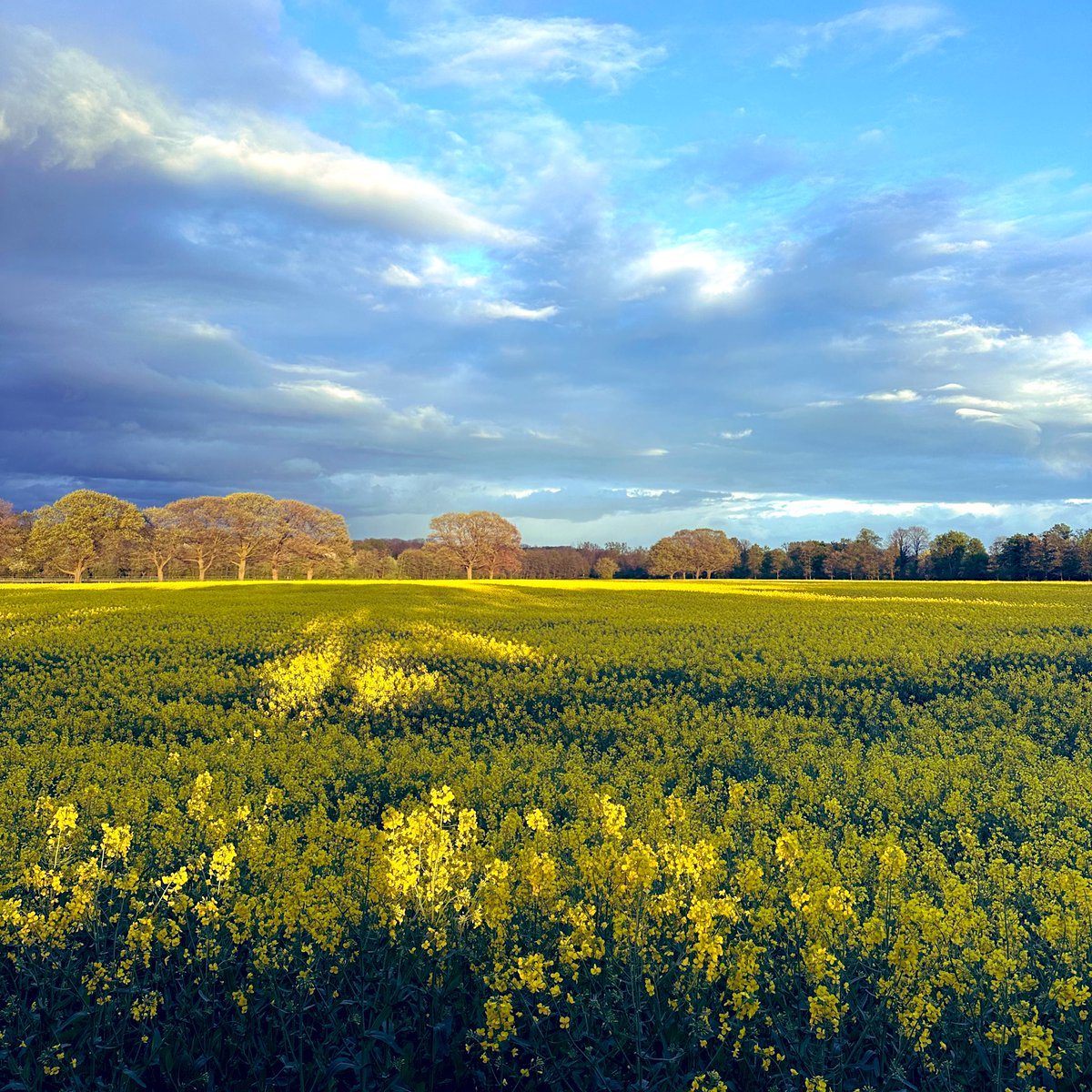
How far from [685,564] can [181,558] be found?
75.7 meters

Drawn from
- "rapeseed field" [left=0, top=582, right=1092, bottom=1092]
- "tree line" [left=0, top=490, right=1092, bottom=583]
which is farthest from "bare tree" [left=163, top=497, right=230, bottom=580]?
"rapeseed field" [left=0, top=582, right=1092, bottom=1092]

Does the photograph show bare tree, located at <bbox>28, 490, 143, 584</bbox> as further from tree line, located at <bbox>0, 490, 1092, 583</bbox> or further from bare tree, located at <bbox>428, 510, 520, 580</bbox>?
bare tree, located at <bbox>428, 510, 520, 580</bbox>

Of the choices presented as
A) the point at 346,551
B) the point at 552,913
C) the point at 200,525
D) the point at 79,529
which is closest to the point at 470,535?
the point at 346,551

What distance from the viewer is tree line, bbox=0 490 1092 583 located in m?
81.1

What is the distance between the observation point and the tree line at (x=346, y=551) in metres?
81.1

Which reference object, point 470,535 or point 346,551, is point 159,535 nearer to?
point 346,551

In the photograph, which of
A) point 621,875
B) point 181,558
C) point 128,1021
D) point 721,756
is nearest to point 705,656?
point 721,756

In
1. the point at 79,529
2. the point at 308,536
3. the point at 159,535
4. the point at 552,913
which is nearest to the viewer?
the point at 552,913

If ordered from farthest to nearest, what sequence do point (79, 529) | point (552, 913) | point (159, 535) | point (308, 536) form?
point (308, 536)
point (159, 535)
point (79, 529)
point (552, 913)

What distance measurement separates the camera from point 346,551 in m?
95.1

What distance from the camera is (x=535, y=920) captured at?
4477 millimetres

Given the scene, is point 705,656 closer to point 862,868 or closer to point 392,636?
point 392,636

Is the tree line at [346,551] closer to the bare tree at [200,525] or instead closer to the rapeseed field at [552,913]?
the bare tree at [200,525]

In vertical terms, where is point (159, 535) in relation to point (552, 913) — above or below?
above
